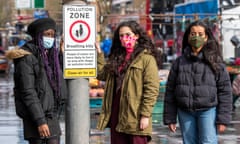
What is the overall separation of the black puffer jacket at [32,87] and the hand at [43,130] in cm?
4

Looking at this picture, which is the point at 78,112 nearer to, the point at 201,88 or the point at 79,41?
the point at 79,41

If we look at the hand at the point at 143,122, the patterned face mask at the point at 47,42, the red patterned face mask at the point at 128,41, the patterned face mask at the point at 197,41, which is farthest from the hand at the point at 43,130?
the patterned face mask at the point at 197,41

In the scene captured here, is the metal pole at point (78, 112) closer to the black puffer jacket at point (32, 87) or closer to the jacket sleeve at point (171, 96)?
the black puffer jacket at point (32, 87)

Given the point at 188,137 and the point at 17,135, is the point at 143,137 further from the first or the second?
the point at 17,135

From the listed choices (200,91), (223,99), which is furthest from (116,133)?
(223,99)

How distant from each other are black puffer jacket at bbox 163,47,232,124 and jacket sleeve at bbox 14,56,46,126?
1.41 meters

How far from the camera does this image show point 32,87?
22.6ft

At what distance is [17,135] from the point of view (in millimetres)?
13062

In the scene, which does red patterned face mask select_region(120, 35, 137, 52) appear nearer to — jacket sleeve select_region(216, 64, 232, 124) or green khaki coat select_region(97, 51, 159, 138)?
green khaki coat select_region(97, 51, 159, 138)

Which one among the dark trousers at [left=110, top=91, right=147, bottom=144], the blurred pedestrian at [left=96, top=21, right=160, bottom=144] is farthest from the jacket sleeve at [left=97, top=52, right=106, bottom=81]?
the dark trousers at [left=110, top=91, right=147, bottom=144]

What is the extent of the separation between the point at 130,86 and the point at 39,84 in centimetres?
87

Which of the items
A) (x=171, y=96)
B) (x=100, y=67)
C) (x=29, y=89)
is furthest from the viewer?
(x=100, y=67)

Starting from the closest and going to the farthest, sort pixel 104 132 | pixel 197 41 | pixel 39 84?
pixel 39 84, pixel 197 41, pixel 104 132

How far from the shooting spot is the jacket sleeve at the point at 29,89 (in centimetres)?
Answer: 686
